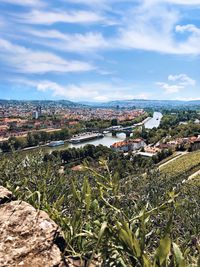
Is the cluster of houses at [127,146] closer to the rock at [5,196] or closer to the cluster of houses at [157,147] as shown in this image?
the cluster of houses at [157,147]

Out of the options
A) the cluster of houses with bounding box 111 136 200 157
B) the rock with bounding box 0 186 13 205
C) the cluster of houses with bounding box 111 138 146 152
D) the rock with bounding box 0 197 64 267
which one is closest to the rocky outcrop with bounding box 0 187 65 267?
the rock with bounding box 0 197 64 267

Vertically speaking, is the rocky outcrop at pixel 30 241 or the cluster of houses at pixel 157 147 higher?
the rocky outcrop at pixel 30 241

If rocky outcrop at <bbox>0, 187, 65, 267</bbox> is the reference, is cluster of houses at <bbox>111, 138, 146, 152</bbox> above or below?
below

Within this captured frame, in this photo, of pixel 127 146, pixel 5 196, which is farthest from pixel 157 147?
pixel 5 196

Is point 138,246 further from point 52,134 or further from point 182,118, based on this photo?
point 182,118

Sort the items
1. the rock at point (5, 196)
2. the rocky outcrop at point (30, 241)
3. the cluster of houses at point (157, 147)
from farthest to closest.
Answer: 1. the cluster of houses at point (157, 147)
2. the rock at point (5, 196)
3. the rocky outcrop at point (30, 241)

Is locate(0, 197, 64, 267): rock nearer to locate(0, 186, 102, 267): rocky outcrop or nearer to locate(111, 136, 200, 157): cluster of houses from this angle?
locate(0, 186, 102, 267): rocky outcrop

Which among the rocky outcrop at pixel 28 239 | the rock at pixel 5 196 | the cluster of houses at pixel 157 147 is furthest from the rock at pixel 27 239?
the cluster of houses at pixel 157 147

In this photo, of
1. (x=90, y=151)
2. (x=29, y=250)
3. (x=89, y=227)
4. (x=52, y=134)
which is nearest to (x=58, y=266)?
(x=29, y=250)

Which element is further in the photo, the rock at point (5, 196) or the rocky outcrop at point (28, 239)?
the rock at point (5, 196)
